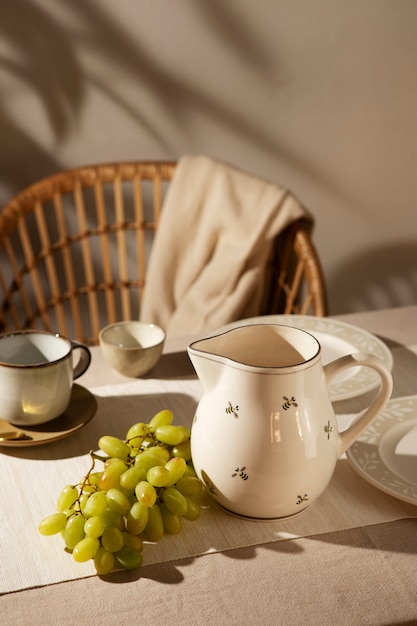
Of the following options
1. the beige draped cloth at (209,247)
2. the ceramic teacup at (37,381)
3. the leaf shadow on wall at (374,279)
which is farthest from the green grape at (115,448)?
the leaf shadow on wall at (374,279)

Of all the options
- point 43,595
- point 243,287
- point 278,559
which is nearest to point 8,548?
point 43,595

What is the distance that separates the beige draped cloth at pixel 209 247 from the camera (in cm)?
151

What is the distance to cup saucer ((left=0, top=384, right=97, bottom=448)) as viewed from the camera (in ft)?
2.69

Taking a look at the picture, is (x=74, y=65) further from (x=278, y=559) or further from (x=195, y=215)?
(x=278, y=559)

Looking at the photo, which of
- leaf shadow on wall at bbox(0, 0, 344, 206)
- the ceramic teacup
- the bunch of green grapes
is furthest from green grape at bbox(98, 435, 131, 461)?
Answer: leaf shadow on wall at bbox(0, 0, 344, 206)

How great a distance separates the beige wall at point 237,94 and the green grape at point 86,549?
1.31 m

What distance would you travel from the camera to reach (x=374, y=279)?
2199 millimetres

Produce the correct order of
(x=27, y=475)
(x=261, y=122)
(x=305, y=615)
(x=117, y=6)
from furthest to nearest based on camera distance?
(x=261, y=122), (x=117, y=6), (x=27, y=475), (x=305, y=615)

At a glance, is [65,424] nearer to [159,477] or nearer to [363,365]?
[159,477]

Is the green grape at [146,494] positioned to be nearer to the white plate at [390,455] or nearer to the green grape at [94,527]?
the green grape at [94,527]

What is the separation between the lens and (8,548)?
0.68 m

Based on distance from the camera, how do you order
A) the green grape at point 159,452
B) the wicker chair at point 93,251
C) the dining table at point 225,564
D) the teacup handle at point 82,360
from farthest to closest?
the wicker chair at point 93,251, the teacup handle at point 82,360, the green grape at point 159,452, the dining table at point 225,564

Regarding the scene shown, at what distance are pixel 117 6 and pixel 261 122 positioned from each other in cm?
46

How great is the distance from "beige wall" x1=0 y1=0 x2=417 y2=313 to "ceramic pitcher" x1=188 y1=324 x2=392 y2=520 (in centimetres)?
121
